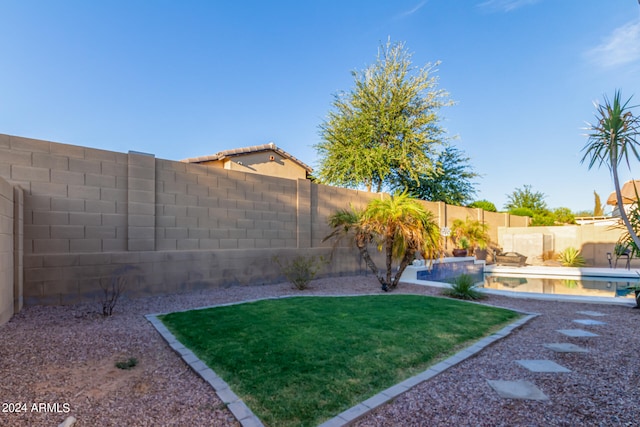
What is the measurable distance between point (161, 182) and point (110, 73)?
18.0 feet

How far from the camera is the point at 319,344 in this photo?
12.8 ft

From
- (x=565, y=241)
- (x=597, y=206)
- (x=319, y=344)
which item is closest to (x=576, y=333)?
(x=319, y=344)

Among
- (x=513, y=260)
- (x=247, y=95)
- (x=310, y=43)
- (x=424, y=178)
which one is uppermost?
(x=310, y=43)

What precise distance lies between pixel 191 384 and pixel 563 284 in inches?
468

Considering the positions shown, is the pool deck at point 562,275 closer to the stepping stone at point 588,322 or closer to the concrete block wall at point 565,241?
the stepping stone at point 588,322

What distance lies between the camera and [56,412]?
7.96ft

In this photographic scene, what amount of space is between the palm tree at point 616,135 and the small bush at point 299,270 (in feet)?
20.1

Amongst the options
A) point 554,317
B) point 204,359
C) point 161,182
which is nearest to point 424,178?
point 554,317

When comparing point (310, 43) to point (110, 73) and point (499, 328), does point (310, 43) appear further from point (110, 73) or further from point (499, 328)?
point (499, 328)

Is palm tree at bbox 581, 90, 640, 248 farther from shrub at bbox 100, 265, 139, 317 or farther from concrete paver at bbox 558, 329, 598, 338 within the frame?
shrub at bbox 100, 265, 139, 317

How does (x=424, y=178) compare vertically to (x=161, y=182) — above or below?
above

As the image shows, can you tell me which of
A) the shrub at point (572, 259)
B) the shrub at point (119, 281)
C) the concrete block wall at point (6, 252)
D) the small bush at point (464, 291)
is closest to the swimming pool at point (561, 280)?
the small bush at point (464, 291)

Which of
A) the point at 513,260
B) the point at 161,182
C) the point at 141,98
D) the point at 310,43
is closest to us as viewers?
the point at 161,182

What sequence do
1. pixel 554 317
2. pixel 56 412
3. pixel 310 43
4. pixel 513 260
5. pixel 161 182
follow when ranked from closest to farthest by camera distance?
pixel 56 412 → pixel 554 317 → pixel 161 182 → pixel 310 43 → pixel 513 260
